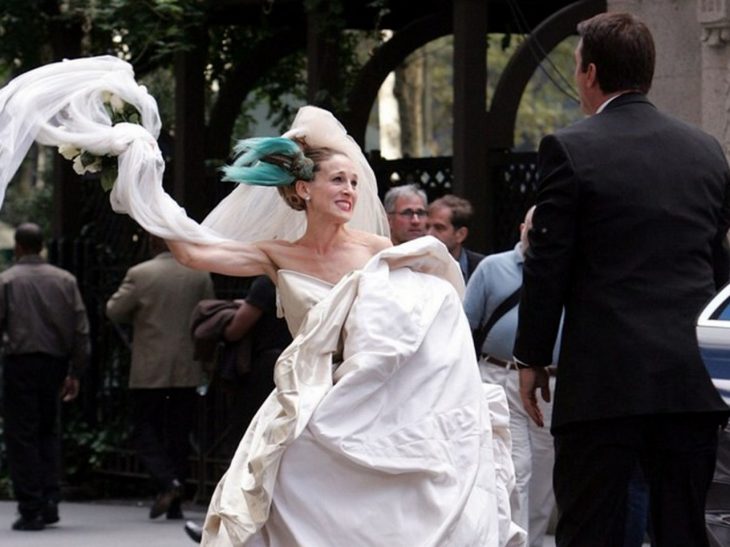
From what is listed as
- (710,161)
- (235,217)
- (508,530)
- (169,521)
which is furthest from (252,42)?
(710,161)

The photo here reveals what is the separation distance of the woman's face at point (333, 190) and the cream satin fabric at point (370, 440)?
39 cm

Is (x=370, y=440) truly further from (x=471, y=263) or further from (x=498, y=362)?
(x=471, y=263)

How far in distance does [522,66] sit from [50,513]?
4276 mm

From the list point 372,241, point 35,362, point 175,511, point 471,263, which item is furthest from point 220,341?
point 372,241

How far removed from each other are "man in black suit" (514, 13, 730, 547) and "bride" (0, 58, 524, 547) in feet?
3.46

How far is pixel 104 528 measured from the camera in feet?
41.8

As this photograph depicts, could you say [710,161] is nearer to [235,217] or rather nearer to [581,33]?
[581,33]

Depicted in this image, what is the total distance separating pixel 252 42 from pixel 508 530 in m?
8.73

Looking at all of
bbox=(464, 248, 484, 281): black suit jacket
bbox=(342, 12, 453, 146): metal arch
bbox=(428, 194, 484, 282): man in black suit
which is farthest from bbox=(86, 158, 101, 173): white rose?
bbox=(342, 12, 453, 146): metal arch

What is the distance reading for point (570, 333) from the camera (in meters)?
5.70

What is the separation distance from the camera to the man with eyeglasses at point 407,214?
33.8ft

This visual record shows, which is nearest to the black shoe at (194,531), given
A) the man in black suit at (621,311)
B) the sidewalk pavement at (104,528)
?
the sidewalk pavement at (104,528)

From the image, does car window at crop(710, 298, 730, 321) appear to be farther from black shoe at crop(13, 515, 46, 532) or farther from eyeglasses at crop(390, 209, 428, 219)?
black shoe at crop(13, 515, 46, 532)

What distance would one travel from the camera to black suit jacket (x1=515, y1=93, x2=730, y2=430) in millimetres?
5562
